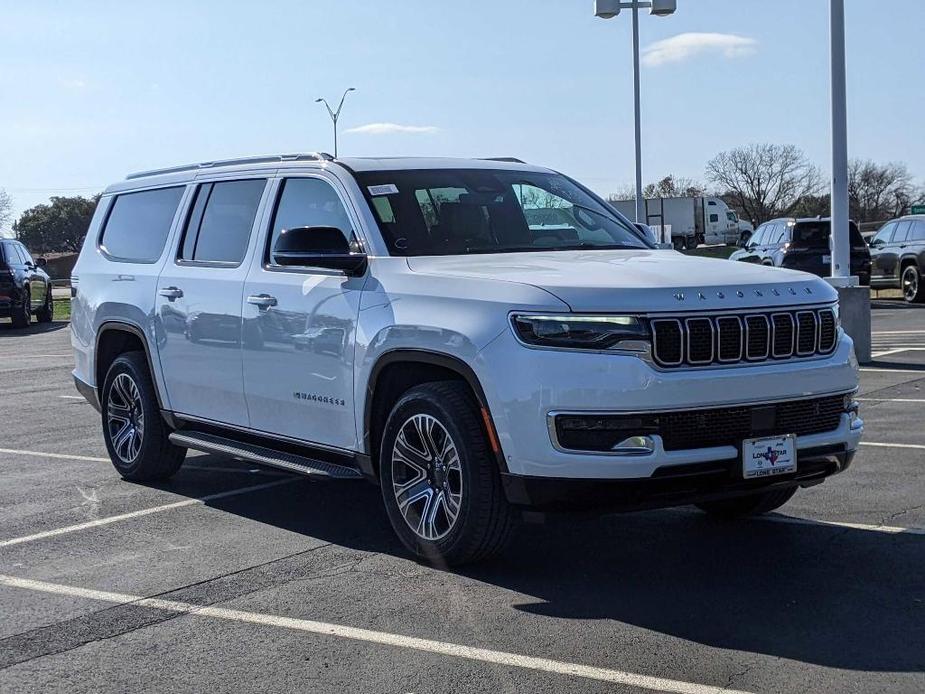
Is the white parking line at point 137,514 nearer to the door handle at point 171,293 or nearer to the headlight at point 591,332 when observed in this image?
the door handle at point 171,293

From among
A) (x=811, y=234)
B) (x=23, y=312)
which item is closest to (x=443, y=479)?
(x=811, y=234)

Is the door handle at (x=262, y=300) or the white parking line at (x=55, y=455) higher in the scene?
the door handle at (x=262, y=300)

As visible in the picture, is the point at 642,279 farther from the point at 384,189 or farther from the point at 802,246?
the point at 802,246

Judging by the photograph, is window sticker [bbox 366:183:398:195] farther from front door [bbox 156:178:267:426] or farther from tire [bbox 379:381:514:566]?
tire [bbox 379:381:514:566]

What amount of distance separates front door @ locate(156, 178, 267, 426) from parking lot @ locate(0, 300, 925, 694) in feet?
2.33

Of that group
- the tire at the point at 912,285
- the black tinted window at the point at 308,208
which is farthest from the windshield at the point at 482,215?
the tire at the point at 912,285

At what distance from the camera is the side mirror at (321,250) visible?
6305 millimetres

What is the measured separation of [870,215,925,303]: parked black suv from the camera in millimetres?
25516

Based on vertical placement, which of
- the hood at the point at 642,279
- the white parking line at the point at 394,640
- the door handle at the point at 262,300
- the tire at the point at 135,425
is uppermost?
the hood at the point at 642,279

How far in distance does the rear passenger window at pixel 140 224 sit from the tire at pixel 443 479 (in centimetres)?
295

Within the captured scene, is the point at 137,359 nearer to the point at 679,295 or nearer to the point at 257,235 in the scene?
the point at 257,235

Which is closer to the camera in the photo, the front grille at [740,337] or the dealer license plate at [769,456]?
the front grille at [740,337]

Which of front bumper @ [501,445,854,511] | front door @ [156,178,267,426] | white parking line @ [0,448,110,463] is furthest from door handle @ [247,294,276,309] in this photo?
white parking line @ [0,448,110,463]

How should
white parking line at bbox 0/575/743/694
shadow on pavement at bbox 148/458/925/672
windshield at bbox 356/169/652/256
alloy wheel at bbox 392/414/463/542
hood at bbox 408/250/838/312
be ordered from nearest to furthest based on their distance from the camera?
white parking line at bbox 0/575/743/694 < shadow on pavement at bbox 148/458/925/672 < hood at bbox 408/250/838/312 < alloy wheel at bbox 392/414/463/542 < windshield at bbox 356/169/652/256
